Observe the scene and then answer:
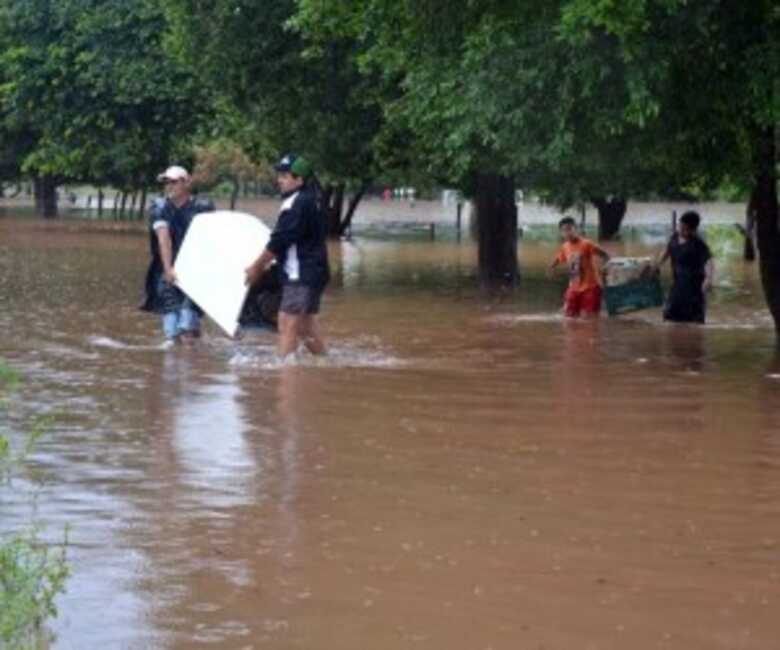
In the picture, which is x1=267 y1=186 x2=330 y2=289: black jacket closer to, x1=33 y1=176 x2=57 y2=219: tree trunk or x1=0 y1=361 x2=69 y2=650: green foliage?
x1=0 y1=361 x2=69 y2=650: green foliage

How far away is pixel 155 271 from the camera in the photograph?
15781mm

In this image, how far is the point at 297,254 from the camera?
14305 mm

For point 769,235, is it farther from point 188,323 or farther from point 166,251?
point 166,251

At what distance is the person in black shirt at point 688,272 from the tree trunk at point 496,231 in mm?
7503

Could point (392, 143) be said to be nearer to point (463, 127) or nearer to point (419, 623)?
point (463, 127)

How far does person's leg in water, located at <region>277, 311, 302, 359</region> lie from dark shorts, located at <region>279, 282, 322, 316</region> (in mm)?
53

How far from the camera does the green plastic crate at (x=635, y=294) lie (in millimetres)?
20953

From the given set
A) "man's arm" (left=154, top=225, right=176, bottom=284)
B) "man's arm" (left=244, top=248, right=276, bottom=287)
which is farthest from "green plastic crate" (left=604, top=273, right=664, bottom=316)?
"man's arm" (left=244, top=248, right=276, bottom=287)

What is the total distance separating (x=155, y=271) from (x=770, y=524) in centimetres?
845

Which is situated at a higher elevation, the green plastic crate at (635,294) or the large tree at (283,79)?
the large tree at (283,79)

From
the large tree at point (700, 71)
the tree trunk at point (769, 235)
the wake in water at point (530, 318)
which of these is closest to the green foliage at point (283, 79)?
the wake in water at point (530, 318)

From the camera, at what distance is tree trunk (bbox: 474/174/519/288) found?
27.9 m

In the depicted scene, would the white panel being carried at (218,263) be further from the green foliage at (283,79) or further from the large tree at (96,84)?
the large tree at (96,84)

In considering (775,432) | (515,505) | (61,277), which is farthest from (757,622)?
(61,277)
